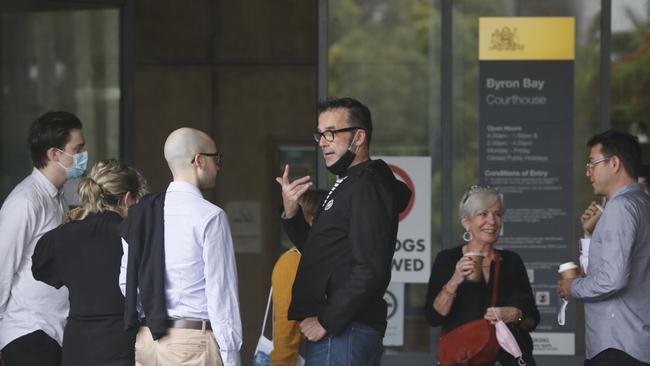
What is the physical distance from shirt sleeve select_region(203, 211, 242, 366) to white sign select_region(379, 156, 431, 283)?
3685 mm

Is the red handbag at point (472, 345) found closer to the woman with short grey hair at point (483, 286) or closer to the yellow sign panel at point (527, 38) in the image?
the woman with short grey hair at point (483, 286)

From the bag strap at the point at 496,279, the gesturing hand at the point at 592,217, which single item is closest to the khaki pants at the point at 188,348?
the bag strap at the point at 496,279

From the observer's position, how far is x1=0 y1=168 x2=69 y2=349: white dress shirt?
233 inches

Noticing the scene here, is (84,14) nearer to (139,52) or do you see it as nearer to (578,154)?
(139,52)

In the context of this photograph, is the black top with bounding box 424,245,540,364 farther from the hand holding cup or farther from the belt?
the belt

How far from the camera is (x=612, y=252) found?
5.69 meters

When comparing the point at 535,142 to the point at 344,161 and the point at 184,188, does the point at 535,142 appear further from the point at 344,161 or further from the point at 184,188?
the point at 184,188

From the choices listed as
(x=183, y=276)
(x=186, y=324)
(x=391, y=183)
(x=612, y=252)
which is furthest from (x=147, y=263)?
(x=612, y=252)

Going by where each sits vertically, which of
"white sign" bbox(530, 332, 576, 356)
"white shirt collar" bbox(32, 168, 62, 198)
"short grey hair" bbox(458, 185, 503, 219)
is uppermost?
"white shirt collar" bbox(32, 168, 62, 198)

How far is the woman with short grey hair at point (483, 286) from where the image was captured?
586cm

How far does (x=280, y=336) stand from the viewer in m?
5.66

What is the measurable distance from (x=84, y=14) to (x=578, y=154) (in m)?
4.10

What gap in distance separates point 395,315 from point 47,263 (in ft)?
11.6

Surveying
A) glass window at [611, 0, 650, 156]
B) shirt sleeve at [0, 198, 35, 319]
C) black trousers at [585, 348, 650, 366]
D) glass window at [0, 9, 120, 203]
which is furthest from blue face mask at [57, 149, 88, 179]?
glass window at [611, 0, 650, 156]
